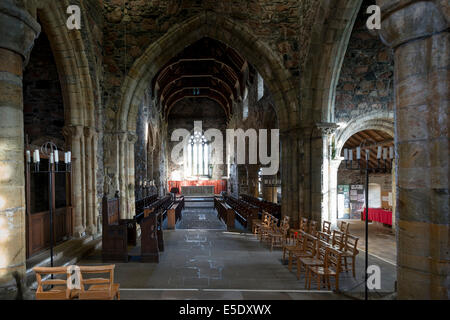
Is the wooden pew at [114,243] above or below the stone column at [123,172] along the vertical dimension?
below

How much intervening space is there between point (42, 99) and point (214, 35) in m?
6.44

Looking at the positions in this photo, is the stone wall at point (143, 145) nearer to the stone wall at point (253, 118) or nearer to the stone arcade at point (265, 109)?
the stone arcade at point (265, 109)

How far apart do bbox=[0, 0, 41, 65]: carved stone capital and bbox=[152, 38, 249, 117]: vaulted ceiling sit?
1496 cm

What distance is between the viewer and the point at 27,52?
389 centimetres

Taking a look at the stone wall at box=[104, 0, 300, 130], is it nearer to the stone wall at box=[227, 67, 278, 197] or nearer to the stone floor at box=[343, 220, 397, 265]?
the stone wall at box=[227, 67, 278, 197]

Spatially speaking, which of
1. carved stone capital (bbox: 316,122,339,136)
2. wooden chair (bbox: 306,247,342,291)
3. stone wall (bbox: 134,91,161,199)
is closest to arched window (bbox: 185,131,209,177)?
stone wall (bbox: 134,91,161,199)

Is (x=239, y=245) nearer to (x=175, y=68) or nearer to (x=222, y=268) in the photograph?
(x=222, y=268)

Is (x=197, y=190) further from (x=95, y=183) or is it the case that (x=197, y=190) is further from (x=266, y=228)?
(x=266, y=228)

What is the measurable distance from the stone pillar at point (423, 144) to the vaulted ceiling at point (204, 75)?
15.3 metres

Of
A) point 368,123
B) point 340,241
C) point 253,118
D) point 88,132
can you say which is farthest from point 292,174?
point 253,118

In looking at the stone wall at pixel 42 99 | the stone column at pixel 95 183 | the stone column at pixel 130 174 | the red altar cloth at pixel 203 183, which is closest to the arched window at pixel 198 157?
the red altar cloth at pixel 203 183

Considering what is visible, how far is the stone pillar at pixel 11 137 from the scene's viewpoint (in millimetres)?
3525

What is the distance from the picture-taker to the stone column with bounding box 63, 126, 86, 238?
814 cm
